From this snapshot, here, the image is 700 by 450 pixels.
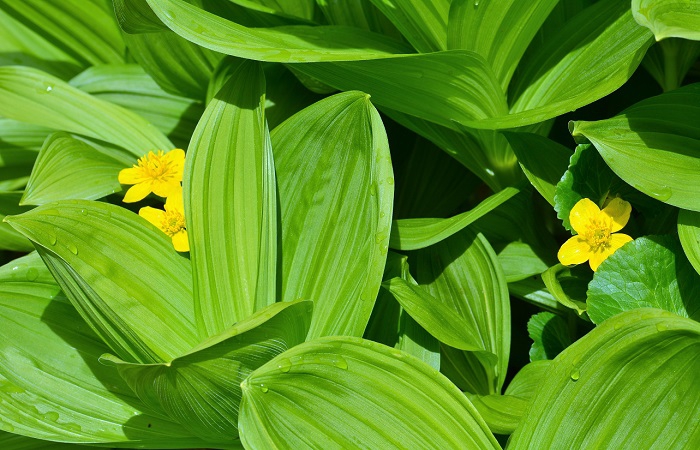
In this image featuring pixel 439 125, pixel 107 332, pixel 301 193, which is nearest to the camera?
pixel 107 332

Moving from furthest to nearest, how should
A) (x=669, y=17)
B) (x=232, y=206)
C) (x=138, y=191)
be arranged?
1. (x=138, y=191)
2. (x=232, y=206)
3. (x=669, y=17)

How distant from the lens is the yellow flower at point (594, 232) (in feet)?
2.99

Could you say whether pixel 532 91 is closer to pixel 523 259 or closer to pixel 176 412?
pixel 523 259

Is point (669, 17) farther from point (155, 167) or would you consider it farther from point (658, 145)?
point (155, 167)

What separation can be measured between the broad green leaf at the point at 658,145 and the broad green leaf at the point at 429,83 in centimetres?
18

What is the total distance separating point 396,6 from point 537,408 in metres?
0.54

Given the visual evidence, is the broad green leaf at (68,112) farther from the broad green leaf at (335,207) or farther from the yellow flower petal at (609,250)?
the yellow flower petal at (609,250)

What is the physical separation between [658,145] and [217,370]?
1.86 feet

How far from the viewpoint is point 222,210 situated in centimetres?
95

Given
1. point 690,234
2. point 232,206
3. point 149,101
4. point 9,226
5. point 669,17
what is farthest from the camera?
point 149,101

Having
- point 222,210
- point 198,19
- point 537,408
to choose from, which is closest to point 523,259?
point 537,408

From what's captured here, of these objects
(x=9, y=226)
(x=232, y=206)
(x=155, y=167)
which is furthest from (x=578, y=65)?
(x=9, y=226)

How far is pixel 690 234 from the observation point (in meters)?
0.86

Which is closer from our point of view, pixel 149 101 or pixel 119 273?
pixel 119 273
